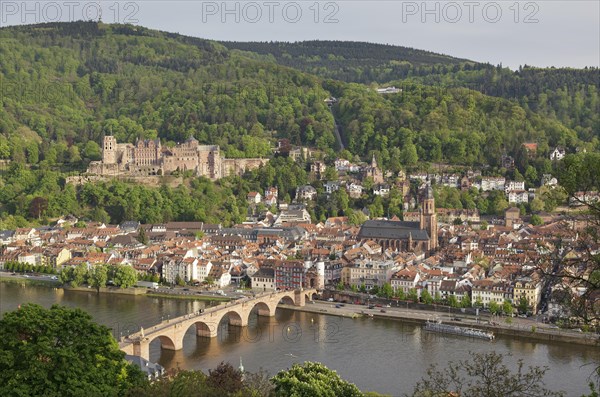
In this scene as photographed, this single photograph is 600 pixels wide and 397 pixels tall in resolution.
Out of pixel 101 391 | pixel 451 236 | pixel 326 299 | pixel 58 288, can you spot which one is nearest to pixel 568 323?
pixel 101 391

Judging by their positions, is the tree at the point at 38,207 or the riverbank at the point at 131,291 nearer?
the riverbank at the point at 131,291

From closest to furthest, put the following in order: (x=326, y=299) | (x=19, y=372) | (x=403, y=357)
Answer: (x=19, y=372)
(x=403, y=357)
(x=326, y=299)

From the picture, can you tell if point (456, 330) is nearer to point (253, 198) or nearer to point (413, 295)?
point (413, 295)

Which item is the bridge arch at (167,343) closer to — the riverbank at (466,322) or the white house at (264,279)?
the riverbank at (466,322)

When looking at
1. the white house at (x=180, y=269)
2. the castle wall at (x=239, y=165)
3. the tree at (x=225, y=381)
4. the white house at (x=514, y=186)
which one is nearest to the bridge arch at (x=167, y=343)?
the tree at (x=225, y=381)

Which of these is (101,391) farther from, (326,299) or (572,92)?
(572,92)
